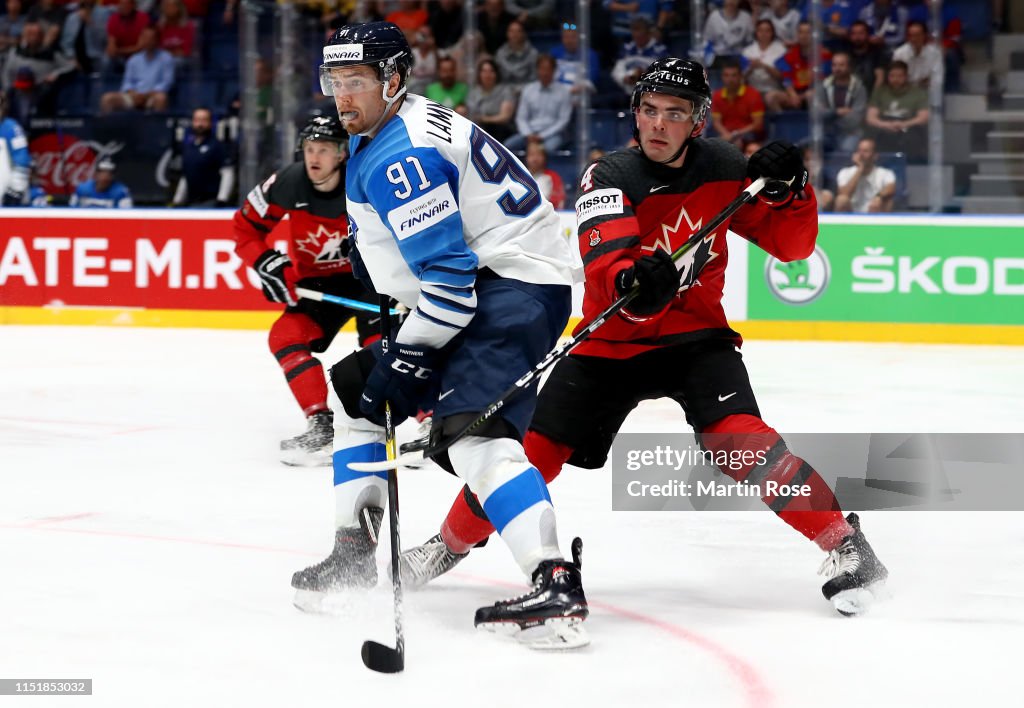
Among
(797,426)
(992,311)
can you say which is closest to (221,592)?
(797,426)

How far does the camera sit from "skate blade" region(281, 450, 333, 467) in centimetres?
477

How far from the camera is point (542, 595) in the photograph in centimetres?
267

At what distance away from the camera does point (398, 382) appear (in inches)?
109

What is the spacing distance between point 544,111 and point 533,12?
2.25ft

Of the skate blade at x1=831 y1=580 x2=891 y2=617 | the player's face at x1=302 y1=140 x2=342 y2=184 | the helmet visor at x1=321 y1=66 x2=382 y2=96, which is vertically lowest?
the skate blade at x1=831 y1=580 x2=891 y2=617

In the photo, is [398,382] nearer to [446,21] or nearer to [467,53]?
[467,53]

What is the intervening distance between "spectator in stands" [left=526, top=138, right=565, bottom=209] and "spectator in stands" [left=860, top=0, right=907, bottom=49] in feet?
6.89

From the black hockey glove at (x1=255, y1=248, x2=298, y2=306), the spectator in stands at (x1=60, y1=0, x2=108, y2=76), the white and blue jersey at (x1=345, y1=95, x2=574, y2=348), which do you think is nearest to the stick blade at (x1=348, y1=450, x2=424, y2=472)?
the white and blue jersey at (x1=345, y1=95, x2=574, y2=348)

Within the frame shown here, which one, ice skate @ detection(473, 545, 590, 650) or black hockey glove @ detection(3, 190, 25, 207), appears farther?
black hockey glove @ detection(3, 190, 25, 207)

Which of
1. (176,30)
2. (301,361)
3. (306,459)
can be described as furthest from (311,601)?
(176,30)

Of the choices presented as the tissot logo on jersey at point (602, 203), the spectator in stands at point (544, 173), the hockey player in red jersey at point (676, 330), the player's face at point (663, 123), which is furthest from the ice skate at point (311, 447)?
the spectator in stands at point (544, 173)

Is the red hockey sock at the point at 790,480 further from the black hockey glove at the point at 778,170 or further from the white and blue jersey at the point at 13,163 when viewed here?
the white and blue jersey at the point at 13,163

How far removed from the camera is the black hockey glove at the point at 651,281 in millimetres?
2867

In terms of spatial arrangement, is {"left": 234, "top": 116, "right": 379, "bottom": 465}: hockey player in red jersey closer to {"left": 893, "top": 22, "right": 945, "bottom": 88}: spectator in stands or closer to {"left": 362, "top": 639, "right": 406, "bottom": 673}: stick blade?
{"left": 362, "top": 639, "right": 406, "bottom": 673}: stick blade
